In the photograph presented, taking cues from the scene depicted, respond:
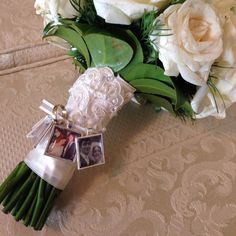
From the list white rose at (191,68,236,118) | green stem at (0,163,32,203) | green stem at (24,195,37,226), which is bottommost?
green stem at (24,195,37,226)

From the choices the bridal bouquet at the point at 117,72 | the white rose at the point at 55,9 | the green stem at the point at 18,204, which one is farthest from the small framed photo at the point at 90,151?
the white rose at the point at 55,9

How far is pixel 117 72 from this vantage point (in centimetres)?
73

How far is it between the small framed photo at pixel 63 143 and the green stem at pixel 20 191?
60 millimetres

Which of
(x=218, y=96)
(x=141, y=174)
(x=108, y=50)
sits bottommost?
(x=141, y=174)

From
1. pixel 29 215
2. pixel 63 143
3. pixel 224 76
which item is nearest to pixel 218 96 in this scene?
pixel 224 76

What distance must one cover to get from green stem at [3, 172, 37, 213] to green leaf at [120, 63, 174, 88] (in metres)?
0.25

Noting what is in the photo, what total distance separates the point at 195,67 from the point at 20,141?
1.21 feet

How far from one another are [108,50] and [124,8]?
0.11 metres

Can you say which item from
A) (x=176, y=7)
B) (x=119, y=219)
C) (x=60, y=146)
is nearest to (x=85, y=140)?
(x=60, y=146)

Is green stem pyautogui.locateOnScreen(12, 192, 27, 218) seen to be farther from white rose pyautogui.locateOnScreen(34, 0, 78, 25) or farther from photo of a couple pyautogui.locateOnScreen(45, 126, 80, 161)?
white rose pyautogui.locateOnScreen(34, 0, 78, 25)

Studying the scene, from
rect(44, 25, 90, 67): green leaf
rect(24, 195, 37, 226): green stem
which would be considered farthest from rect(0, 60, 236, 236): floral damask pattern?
rect(44, 25, 90, 67): green leaf

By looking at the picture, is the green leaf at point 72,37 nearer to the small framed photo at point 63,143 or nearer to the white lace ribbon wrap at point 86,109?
the white lace ribbon wrap at point 86,109

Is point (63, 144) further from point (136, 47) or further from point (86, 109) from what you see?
point (136, 47)

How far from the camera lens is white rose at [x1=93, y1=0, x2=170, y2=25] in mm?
618
